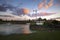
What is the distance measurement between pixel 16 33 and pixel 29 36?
0.23 metres

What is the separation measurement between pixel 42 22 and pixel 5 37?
2.28 ft

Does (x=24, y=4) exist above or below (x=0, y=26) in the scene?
above

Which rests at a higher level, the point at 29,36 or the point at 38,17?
the point at 38,17

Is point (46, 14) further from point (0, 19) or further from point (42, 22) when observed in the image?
point (0, 19)

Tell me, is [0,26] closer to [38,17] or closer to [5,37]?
[5,37]

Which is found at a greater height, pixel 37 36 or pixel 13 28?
pixel 13 28

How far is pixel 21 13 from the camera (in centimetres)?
236

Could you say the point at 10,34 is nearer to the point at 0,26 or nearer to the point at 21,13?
the point at 0,26

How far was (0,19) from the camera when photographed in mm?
2326

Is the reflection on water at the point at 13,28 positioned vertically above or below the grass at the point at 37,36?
above

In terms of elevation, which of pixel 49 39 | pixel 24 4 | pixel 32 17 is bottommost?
pixel 49 39

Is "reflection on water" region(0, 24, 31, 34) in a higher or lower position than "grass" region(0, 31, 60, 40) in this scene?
higher

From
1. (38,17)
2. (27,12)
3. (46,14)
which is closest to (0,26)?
(27,12)

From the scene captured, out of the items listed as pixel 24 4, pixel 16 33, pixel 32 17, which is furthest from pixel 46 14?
pixel 16 33
